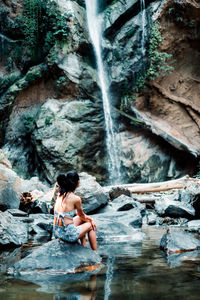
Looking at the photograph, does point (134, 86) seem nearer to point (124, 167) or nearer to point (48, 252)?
point (124, 167)

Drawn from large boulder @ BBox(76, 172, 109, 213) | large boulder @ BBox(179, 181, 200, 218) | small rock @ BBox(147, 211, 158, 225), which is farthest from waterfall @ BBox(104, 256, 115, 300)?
large boulder @ BBox(179, 181, 200, 218)

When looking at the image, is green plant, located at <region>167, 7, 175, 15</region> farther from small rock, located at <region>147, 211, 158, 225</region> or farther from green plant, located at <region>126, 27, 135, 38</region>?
small rock, located at <region>147, 211, 158, 225</region>

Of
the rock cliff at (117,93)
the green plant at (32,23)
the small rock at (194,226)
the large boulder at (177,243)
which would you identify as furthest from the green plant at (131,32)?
the large boulder at (177,243)

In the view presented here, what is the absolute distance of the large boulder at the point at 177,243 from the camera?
4000 millimetres

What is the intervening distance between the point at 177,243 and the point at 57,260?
5.75ft

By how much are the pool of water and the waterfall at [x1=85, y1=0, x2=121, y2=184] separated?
38.1 ft

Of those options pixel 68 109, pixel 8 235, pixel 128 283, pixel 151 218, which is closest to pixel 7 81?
pixel 68 109

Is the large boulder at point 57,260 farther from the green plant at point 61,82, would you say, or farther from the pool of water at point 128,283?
the green plant at point 61,82

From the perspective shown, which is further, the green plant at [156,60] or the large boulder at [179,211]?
the green plant at [156,60]

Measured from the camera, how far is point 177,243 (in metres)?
4.09

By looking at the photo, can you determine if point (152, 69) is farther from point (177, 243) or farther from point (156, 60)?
point (177, 243)

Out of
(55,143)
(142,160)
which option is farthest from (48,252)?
(142,160)

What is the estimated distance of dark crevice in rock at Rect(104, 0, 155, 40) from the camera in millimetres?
15598

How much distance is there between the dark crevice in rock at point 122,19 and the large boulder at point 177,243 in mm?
14098
